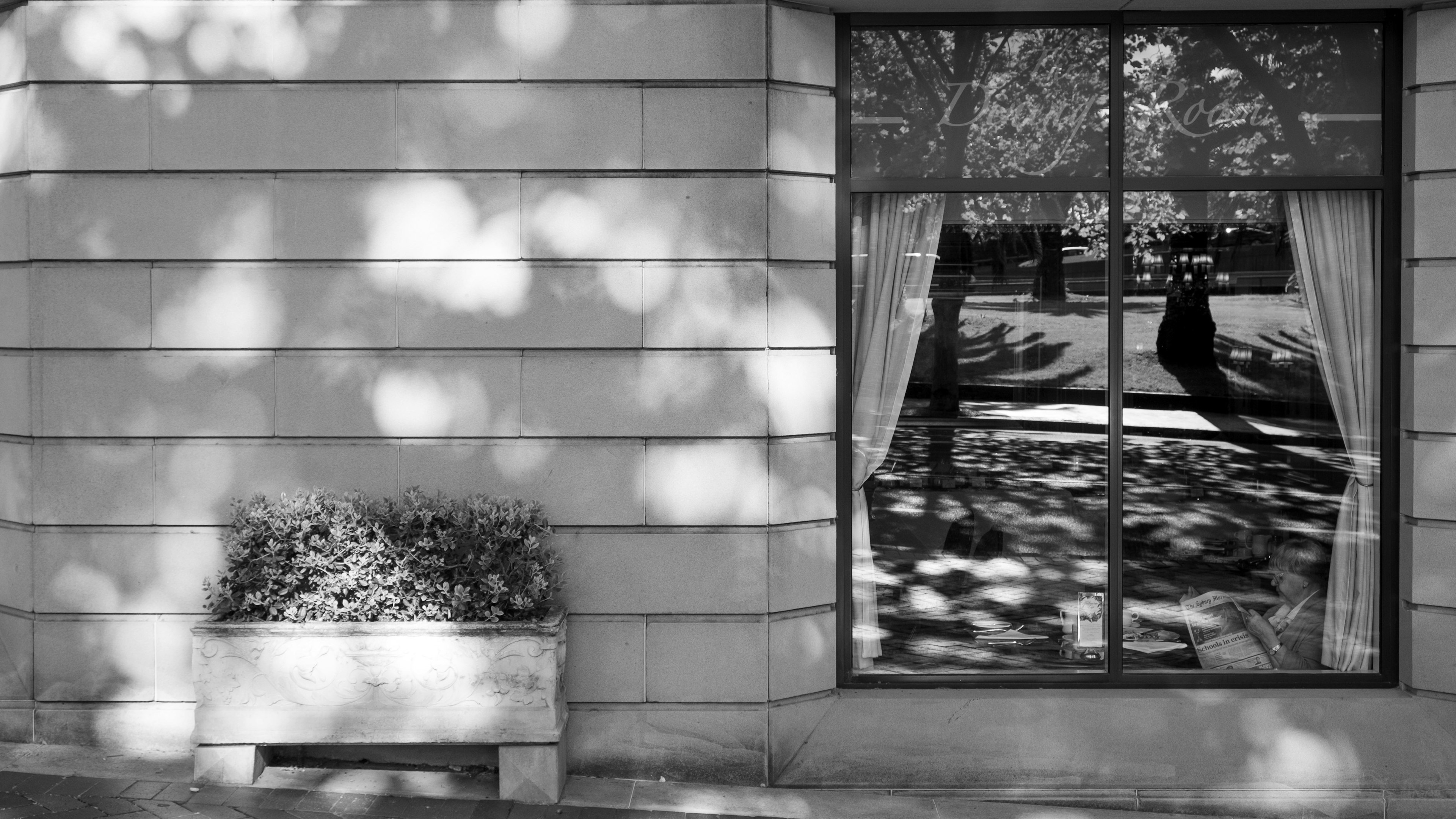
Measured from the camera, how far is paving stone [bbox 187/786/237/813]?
621 centimetres

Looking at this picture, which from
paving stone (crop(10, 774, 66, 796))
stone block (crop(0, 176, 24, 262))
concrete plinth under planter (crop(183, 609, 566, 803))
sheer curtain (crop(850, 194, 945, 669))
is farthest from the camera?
sheer curtain (crop(850, 194, 945, 669))

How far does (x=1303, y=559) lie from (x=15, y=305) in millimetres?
7198

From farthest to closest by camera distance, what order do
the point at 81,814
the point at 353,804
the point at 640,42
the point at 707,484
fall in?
the point at 707,484, the point at 640,42, the point at 353,804, the point at 81,814

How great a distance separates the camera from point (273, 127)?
6.76 m

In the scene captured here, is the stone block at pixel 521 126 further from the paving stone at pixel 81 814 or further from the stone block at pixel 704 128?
the paving stone at pixel 81 814

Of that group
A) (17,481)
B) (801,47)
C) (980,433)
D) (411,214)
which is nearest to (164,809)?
(17,481)

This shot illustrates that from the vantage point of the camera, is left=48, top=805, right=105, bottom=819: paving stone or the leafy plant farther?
the leafy plant

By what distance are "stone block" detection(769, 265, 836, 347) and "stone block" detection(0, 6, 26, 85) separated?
4.12 meters

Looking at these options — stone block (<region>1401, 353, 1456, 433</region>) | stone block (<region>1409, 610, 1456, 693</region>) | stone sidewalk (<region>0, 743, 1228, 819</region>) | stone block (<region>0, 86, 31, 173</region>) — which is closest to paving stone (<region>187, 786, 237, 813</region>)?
stone sidewalk (<region>0, 743, 1228, 819</region>)

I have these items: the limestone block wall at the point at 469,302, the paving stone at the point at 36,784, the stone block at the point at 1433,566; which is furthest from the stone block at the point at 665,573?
the stone block at the point at 1433,566

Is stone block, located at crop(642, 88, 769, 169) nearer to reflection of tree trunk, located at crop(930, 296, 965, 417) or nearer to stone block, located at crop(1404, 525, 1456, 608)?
reflection of tree trunk, located at crop(930, 296, 965, 417)

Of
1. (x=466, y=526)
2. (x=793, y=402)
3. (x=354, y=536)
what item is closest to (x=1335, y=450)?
(x=793, y=402)

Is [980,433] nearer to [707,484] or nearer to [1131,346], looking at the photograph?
[1131,346]

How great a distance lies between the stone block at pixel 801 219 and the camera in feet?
22.0
